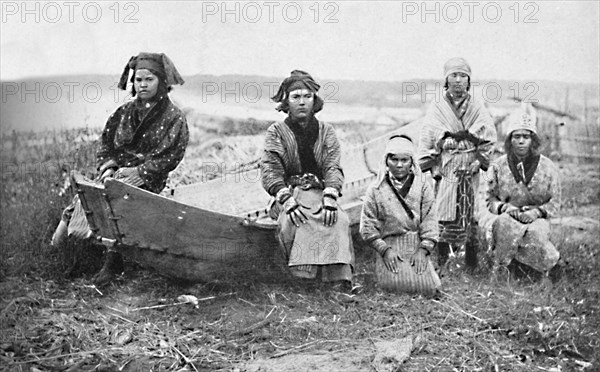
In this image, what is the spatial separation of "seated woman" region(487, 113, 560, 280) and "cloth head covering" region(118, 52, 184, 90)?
6.56 feet

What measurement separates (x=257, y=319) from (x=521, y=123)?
6.45 ft

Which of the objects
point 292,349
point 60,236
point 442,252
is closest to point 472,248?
point 442,252

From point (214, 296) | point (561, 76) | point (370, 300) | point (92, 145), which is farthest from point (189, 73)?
point (561, 76)

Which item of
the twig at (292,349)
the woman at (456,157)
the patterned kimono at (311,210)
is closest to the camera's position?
the twig at (292,349)

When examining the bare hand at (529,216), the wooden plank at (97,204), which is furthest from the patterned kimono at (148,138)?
the bare hand at (529,216)

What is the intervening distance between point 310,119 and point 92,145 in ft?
4.60

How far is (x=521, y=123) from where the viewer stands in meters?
5.46

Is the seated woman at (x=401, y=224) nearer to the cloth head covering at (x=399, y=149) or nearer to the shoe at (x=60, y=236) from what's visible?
the cloth head covering at (x=399, y=149)

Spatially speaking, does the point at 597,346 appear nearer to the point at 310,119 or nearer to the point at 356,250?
the point at 356,250

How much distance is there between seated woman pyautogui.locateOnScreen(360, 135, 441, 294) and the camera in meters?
5.22

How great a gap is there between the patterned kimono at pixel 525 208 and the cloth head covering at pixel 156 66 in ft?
6.54

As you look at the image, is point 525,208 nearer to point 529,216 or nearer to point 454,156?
point 529,216

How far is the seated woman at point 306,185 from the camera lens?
511 cm

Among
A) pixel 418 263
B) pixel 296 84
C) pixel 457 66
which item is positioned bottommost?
pixel 418 263
